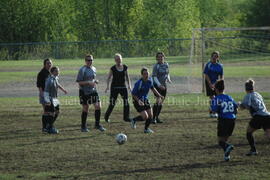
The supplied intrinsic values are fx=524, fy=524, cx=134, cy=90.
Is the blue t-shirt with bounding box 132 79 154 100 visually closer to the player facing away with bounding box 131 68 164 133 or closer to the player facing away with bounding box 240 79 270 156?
the player facing away with bounding box 131 68 164 133

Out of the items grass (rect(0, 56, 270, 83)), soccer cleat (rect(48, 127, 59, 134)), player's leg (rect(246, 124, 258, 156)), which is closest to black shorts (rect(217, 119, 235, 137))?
player's leg (rect(246, 124, 258, 156))

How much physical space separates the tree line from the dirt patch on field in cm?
2458

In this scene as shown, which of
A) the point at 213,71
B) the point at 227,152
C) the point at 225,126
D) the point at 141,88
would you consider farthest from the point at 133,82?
the point at 227,152

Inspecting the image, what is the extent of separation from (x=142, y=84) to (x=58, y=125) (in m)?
3.29

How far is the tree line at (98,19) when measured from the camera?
5666cm

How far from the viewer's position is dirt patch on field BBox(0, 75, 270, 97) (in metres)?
25.1

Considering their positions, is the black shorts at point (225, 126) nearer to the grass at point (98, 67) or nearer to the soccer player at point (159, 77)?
the soccer player at point (159, 77)

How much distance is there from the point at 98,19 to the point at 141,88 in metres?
47.5

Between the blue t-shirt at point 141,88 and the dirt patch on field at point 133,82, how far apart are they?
36.2 ft

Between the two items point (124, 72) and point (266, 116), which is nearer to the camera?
point (266, 116)

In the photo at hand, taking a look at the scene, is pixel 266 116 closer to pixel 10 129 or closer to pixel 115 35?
pixel 10 129

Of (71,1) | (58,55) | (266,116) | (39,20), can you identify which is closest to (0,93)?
A: (58,55)

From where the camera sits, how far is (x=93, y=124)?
1556 centimetres

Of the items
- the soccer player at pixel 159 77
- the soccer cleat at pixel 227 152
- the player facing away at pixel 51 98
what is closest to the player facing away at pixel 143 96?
the soccer player at pixel 159 77
